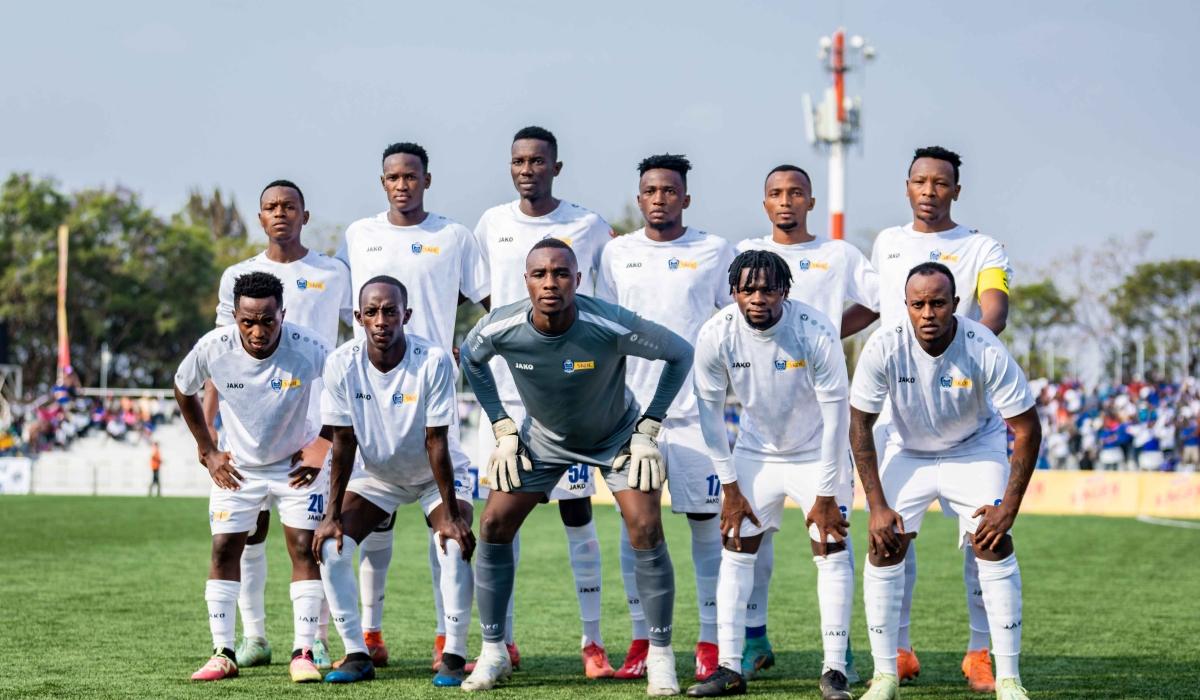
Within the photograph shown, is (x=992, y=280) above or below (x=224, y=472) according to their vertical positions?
above

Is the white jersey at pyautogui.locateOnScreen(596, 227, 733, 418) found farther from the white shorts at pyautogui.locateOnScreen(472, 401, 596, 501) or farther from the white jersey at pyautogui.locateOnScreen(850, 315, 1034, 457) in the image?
the white jersey at pyautogui.locateOnScreen(850, 315, 1034, 457)

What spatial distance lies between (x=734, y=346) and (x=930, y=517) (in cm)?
1819

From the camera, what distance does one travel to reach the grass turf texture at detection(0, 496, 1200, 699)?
6.82 metres

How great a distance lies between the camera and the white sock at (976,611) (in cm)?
713

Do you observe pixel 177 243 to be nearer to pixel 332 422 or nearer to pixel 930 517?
pixel 930 517

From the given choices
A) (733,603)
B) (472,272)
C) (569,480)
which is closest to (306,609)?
(569,480)

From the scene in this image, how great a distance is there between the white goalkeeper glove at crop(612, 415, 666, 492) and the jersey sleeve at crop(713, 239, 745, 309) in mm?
1252

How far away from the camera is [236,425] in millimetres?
7348

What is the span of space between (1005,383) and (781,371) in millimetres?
1187

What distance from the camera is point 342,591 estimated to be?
6.91 m

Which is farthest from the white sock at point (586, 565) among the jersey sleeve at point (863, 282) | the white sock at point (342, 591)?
the jersey sleeve at point (863, 282)

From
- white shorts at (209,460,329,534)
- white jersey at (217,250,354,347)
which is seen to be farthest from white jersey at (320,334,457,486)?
white jersey at (217,250,354,347)

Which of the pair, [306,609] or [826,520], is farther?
[306,609]

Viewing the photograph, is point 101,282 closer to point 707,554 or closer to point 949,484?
point 707,554
